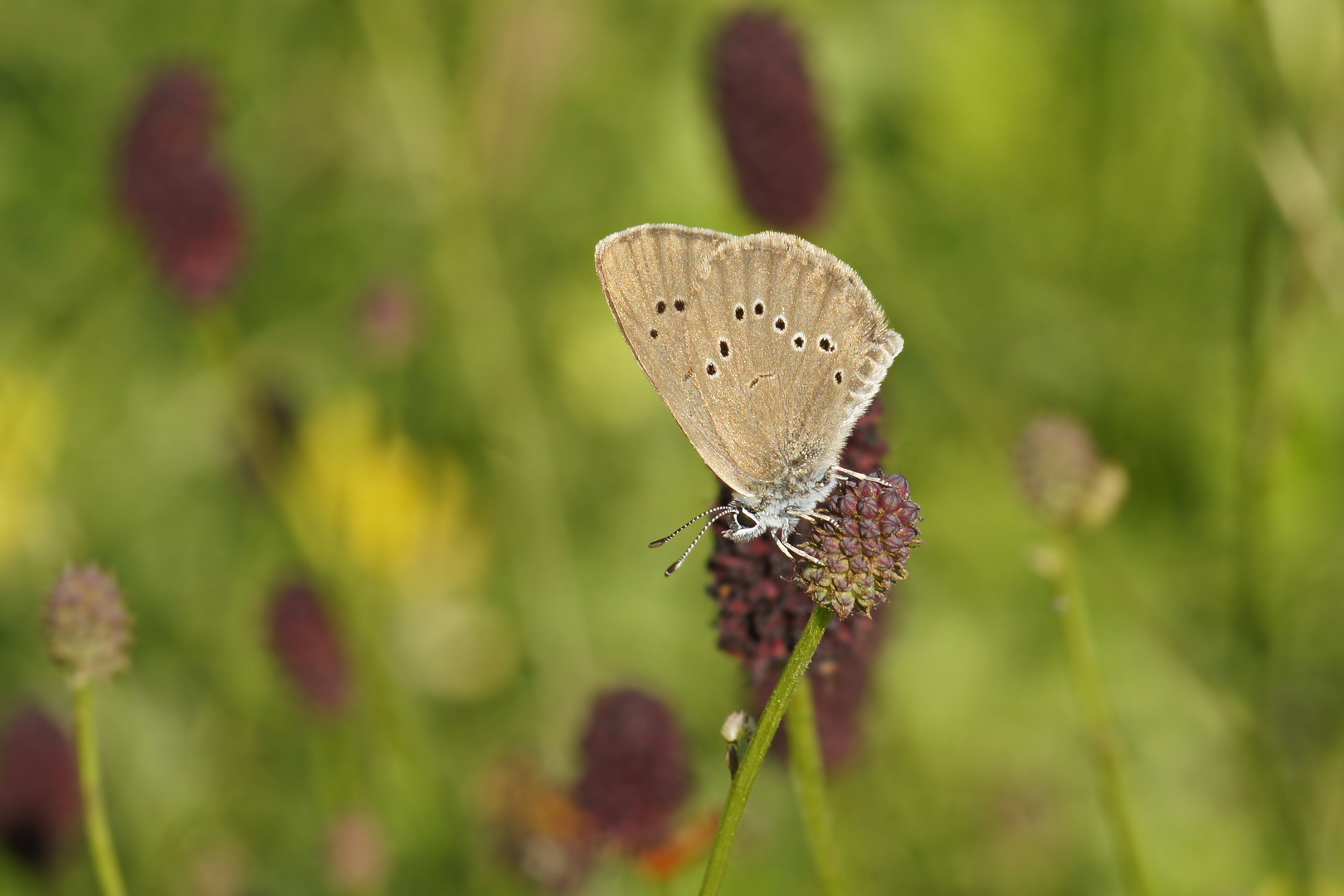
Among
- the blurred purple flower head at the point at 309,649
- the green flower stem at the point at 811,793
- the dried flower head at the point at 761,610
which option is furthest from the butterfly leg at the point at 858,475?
the blurred purple flower head at the point at 309,649

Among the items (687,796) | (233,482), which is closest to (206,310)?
(233,482)

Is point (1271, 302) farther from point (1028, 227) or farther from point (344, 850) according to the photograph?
point (344, 850)

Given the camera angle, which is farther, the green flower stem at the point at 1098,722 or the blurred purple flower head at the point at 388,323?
the blurred purple flower head at the point at 388,323

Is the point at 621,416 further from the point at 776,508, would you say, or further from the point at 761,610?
the point at 761,610

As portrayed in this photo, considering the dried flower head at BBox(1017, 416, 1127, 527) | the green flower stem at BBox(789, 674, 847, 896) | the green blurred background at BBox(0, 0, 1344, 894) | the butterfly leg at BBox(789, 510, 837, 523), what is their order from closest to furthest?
the butterfly leg at BBox(789, 510, 837, 523)
the green flower stem at BBox(789, 674, 847, 896)
the dried flower head at BBox(1017, 416, 1127, 527)
the green blurred background at BBox(0, 0, 1344, 894)

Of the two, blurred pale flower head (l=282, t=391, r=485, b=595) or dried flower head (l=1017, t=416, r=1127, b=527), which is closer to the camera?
dried flower head (l=1017, t=416, r=1127, b=527)

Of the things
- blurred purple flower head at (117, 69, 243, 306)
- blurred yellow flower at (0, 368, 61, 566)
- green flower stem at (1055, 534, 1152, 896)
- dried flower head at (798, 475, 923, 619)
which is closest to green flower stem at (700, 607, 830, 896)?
dried flower head at (798, 475, 923, 619)

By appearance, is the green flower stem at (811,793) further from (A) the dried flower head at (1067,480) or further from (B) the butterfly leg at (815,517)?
(A) the dried flower head at (1067,480)

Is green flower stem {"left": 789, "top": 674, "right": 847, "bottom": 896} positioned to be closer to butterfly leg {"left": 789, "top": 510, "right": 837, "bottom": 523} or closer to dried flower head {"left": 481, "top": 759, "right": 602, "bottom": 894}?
butterfly leg {"left": 789, "top": 510, "right": 837, "bottom": 523}
